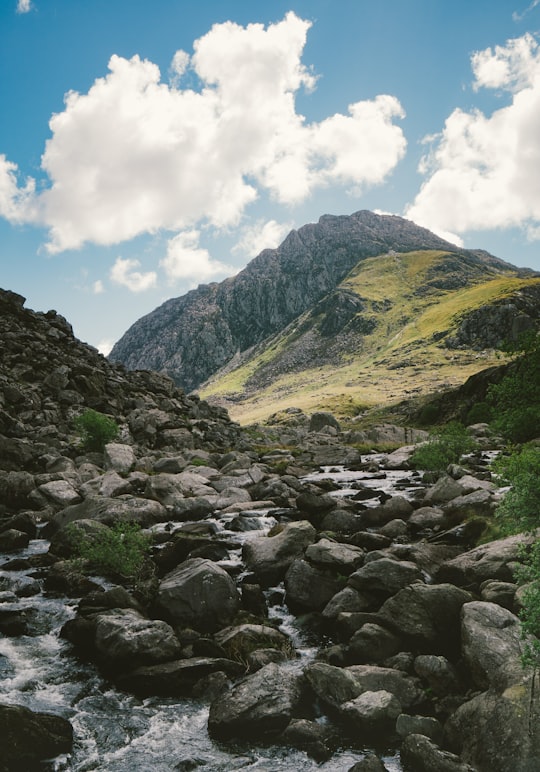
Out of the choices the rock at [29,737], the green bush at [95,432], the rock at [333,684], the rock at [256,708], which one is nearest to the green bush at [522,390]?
the rock at [333,684]

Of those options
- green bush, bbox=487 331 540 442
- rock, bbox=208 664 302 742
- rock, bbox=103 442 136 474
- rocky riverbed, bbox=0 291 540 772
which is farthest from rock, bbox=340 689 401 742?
rock, bbox=103 442 136 474

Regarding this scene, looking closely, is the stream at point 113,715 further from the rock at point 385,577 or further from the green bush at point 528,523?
the green bush at point 528,523

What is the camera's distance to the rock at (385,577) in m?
16.7

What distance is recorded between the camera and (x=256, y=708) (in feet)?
39.4

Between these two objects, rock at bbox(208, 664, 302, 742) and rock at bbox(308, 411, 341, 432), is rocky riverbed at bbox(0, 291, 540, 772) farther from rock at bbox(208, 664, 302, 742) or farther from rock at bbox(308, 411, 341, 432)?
rock at bbox(308, 411, 341, 432)

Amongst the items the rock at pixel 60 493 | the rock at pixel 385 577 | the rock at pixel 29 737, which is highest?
the rock at pixel 60 493

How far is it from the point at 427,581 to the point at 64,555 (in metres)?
17.7

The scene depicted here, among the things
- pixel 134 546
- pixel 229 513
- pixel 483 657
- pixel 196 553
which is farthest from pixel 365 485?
pixel 483 657

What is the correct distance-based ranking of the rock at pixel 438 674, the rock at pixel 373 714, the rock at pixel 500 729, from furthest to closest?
1. the rock at pixel 438 674
2. the rock at pixel 373 714
3. the rock at pixel 500 729

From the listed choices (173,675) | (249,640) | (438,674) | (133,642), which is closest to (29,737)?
(133,642)

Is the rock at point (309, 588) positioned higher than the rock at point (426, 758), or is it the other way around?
the rock at point (309, 588)

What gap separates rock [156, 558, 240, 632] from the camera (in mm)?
16922

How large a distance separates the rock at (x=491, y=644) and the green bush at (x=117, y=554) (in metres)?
14.0

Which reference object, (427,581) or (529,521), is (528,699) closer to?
(529,521)
